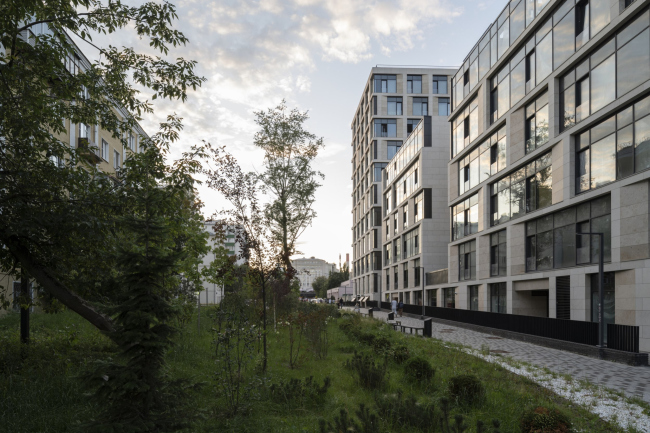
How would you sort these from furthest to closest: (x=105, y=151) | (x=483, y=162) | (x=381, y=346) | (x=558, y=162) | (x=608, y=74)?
(x=105, y=151), (x=483, y=162), (x=558, y=162), (x=608, y=74), (x=381, y=346)

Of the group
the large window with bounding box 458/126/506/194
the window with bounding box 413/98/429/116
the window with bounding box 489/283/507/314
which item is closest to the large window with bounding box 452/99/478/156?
the large window with bounding box 458/126/506/194

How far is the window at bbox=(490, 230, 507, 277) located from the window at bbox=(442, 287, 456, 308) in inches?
291

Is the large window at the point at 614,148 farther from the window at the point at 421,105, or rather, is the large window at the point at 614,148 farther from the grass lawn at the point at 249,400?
the window at the point at 421,105

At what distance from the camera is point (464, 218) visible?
118 feet

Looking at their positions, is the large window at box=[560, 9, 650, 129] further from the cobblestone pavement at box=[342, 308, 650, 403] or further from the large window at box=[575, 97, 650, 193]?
the cobblestone pavement at box=[342, 308, 650, 403]

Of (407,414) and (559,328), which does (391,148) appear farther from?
(407,414)

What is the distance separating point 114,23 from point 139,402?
25.7ft

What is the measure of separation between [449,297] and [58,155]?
34283 mm

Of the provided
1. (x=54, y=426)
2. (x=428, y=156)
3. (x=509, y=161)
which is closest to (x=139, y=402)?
(x=54, y=426)

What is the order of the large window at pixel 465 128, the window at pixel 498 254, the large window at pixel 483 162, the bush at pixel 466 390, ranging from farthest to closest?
the large window at pixel 465 128, the large window at pixel 483 162, the window at pixel 498 254, the bush at pixel 466 390

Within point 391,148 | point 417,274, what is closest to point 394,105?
point 391,148

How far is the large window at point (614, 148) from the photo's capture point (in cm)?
1764

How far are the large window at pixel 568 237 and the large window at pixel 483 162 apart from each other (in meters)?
5.66

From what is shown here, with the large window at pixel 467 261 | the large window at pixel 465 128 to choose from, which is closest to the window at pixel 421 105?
the large window at pixel 465 128
